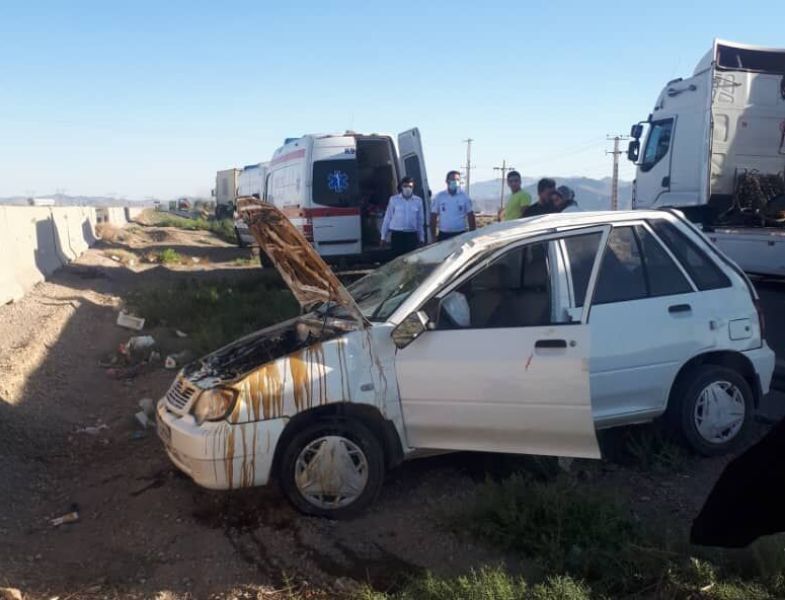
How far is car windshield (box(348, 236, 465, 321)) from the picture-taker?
4848 millimetres

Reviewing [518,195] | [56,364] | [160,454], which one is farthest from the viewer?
[518,195]

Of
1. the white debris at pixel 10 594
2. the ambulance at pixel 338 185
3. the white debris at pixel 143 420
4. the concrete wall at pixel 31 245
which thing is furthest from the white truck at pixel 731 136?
the white debris at pixel 10 594

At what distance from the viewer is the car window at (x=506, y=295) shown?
15.3 feet

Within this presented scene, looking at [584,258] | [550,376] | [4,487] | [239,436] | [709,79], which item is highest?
[709,79]

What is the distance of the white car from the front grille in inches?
0.7

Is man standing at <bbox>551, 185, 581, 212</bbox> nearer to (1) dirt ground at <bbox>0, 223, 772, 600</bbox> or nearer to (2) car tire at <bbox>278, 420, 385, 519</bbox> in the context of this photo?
(1) dirt ground at <bbox>0, 223, 772, 600</bbox>

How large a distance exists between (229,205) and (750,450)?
4139cm

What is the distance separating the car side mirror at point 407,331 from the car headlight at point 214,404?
3.17ft

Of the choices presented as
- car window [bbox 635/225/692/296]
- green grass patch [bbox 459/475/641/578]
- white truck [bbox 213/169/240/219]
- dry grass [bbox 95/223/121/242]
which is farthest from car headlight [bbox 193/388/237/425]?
white truck [bbox 213/169/240/219]

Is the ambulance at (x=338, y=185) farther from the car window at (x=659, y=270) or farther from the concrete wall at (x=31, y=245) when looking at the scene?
the car window at (x=659, y=270)

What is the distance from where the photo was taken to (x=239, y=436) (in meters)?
4.34

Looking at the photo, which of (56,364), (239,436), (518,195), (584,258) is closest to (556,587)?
(239,436)

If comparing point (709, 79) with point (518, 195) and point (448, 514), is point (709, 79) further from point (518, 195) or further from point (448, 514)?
point (448, 514)

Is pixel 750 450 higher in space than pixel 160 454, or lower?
higher
